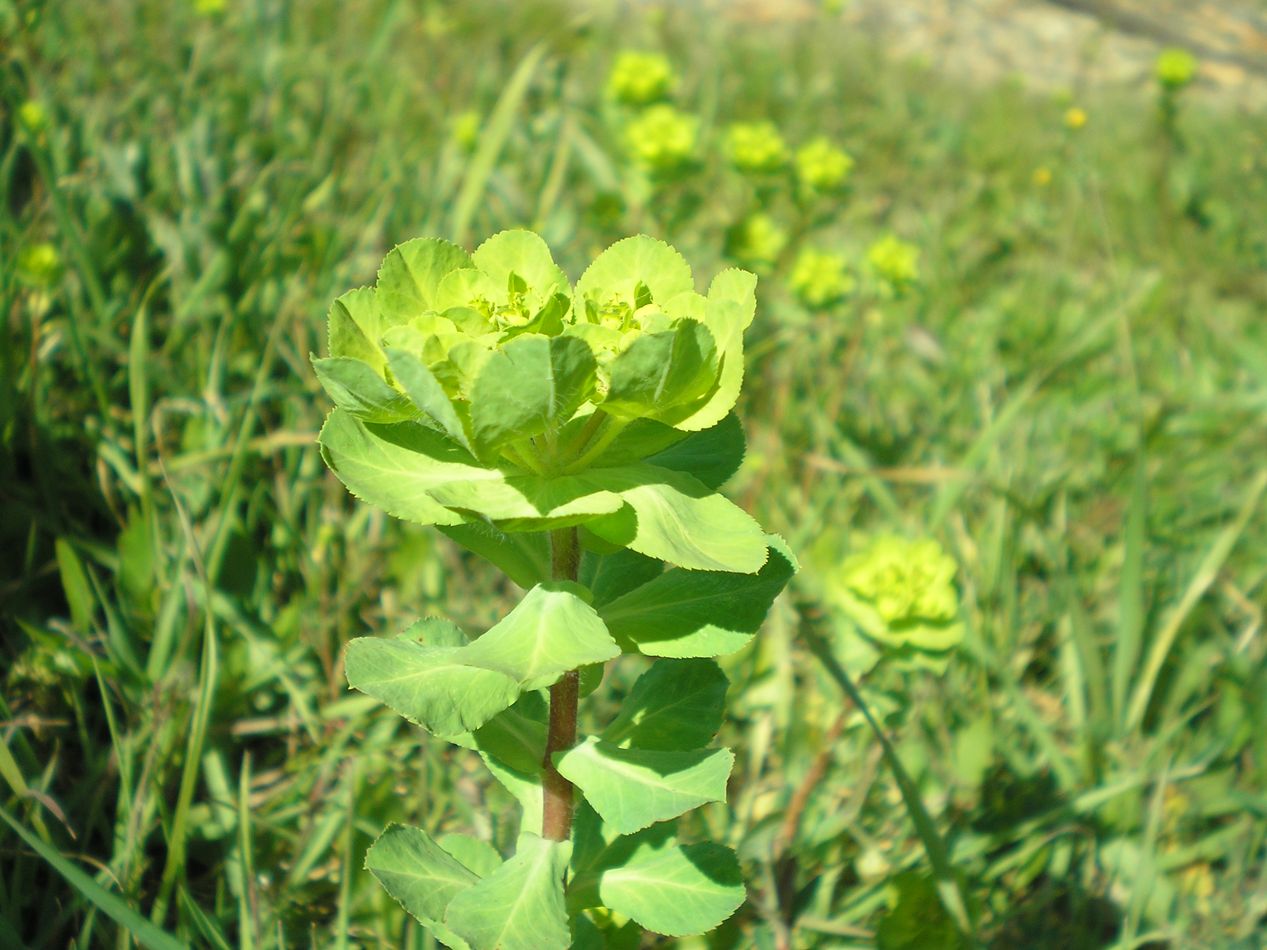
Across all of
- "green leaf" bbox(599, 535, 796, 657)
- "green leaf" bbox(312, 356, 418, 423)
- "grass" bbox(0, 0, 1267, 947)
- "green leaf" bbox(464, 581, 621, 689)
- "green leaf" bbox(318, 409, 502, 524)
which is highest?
"green leaf" bbox(312, 356, 418, 423)

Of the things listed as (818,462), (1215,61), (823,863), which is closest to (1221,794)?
(823,863)

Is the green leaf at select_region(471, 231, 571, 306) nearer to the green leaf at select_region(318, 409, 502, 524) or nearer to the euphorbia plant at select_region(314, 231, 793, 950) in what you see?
the euphorbia plant at select_region(314, 231, 793, 950)

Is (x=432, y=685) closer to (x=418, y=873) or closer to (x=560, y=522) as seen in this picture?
(x=560, y=522)

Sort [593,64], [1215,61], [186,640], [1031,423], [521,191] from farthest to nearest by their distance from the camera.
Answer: [1215,61], [593,64], [521,191], [1031,423], [186,640]

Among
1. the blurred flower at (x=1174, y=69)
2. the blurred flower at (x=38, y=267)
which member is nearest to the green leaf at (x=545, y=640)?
the blurred flower at (x=38, y=267)

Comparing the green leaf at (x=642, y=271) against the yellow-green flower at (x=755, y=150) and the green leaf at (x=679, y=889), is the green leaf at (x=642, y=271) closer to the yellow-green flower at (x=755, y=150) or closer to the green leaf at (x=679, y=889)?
the green leaf at (x=679, y=889)

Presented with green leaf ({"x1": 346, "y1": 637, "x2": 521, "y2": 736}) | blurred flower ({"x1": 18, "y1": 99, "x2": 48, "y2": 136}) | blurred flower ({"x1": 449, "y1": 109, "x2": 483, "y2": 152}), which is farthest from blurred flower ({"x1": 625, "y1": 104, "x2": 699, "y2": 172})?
green leaf ({"x1": 346, "y1": 637, "x2": 521, "y2": 736})

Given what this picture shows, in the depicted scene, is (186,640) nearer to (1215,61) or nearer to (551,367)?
(551,367)
